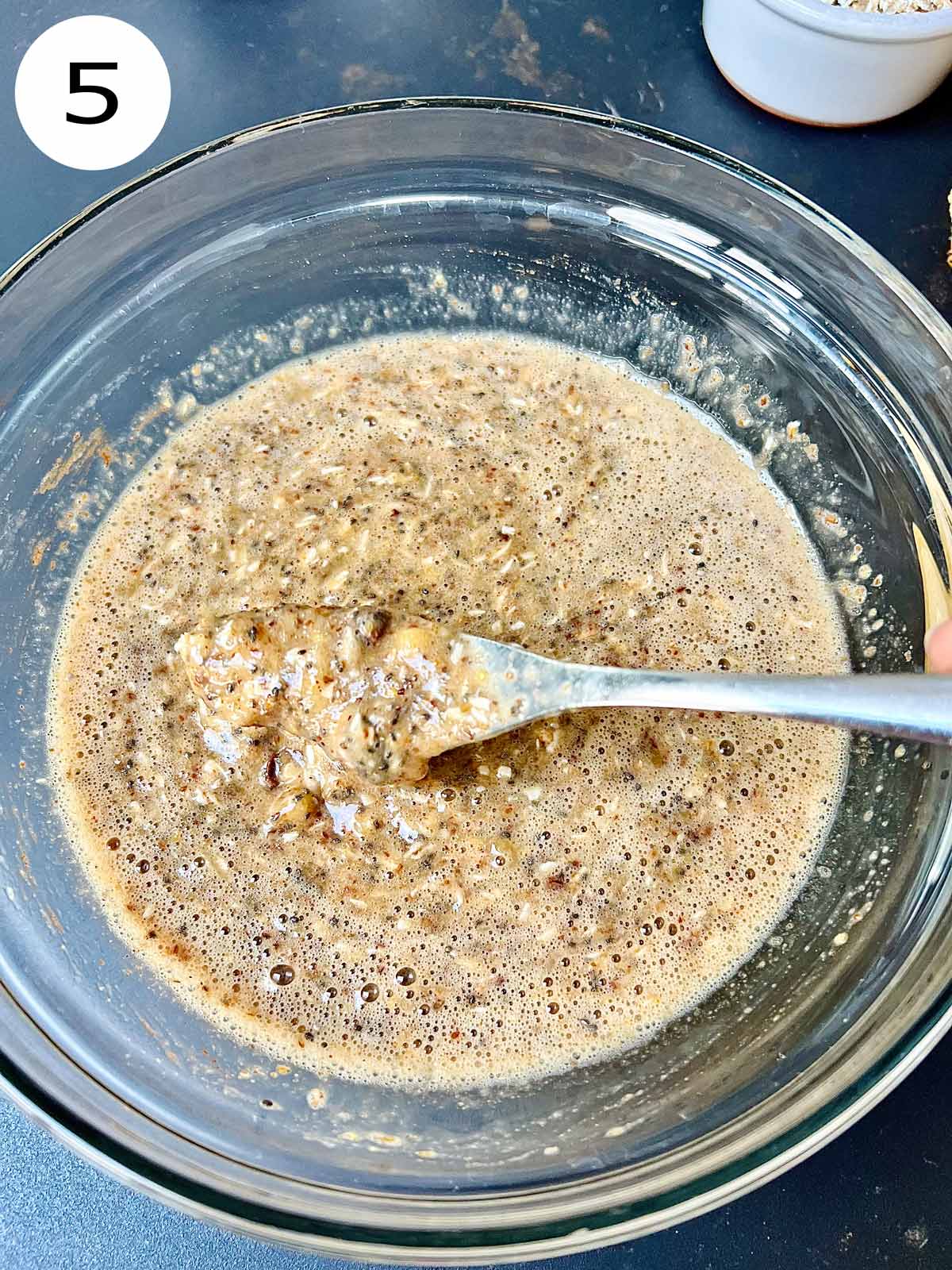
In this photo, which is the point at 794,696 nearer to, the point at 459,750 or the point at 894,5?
the point at 459,750

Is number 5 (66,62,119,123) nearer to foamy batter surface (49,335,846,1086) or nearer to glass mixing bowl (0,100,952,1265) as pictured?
glass mixing bowl (0,100,952,1265)

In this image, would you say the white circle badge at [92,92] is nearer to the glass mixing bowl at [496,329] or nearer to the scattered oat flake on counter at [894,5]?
the glass mixing bowl at [496,329]

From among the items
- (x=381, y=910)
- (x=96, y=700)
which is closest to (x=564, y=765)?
(x=381, y=910)

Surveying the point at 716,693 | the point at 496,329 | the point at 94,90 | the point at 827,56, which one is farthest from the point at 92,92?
the point at 716,693

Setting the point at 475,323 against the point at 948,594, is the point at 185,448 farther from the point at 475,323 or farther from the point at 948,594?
the point at 948,594

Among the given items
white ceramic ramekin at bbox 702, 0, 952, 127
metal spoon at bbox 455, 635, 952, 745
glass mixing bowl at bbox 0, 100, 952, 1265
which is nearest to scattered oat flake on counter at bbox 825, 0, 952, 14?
white ceramic ramekin at bbox 702, 0, 952, 127

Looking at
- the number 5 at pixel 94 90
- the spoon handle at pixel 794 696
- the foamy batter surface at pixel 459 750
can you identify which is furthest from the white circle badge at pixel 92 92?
the spoon handle at pixel 794 696
